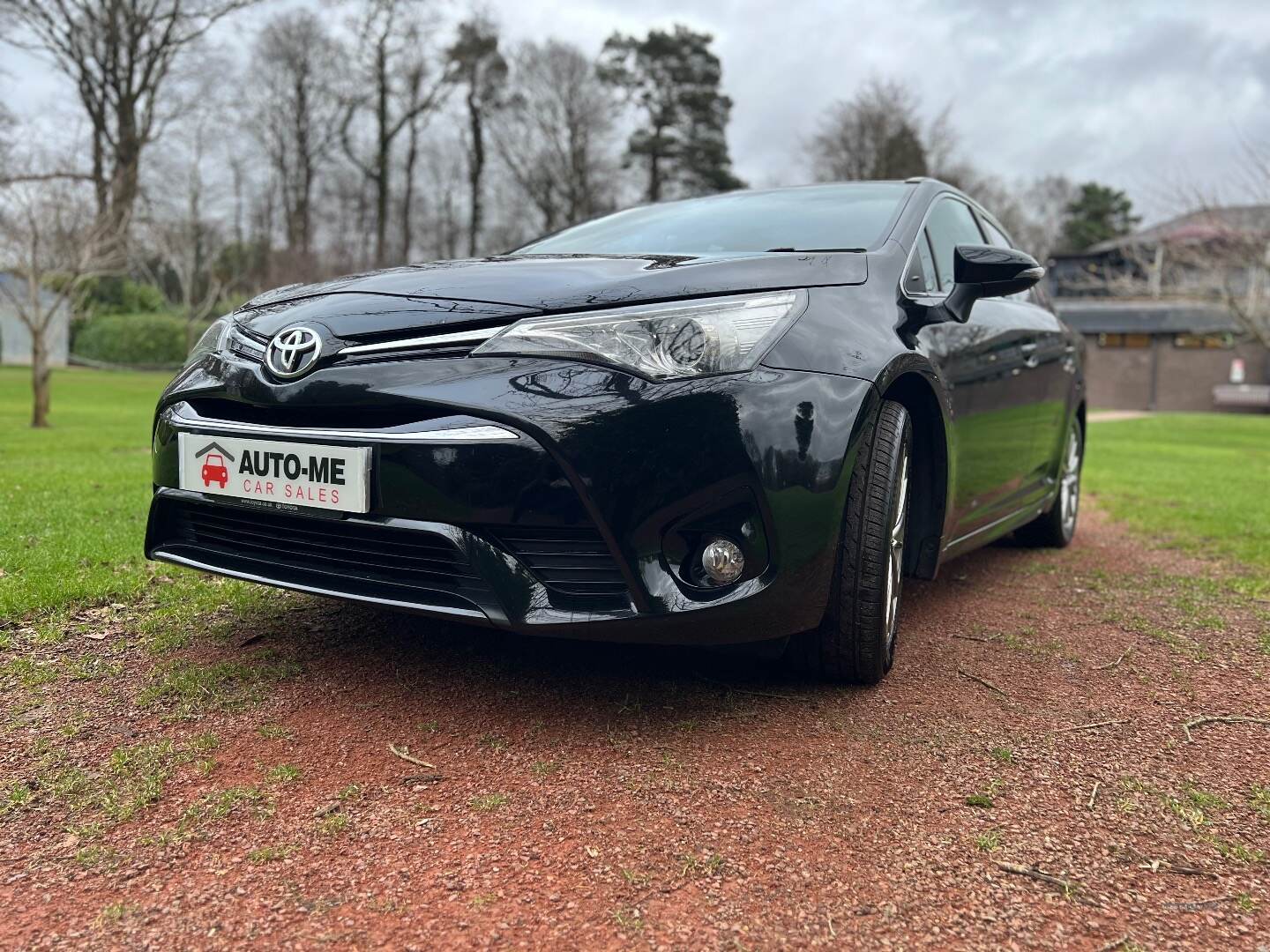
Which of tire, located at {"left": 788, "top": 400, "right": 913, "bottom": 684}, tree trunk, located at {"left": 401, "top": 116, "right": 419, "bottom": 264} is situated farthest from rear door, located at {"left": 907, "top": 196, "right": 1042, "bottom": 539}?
tree trunk, located at {"left": 401, "top": 116, "right": 419, "bottom": 264}

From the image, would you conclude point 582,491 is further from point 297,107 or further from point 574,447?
point 297,107

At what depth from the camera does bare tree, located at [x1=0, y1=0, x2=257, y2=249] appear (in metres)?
25.3

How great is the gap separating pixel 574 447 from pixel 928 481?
132cm

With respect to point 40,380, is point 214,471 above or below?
below

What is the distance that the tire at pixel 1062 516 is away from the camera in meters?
4.82

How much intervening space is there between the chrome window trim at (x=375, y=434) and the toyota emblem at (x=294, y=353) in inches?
4.9

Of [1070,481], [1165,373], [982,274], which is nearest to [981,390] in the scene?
[982,274]

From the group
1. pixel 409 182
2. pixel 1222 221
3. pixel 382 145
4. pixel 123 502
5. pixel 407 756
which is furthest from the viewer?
pixel 409 182

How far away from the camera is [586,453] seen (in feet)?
6.55

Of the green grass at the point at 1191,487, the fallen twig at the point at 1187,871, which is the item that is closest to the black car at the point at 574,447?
the fallen twig at the point at 1187,871

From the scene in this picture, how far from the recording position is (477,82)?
31.8 metres

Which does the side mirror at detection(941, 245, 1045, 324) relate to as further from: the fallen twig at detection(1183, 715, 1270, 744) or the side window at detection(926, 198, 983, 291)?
the fallen twig at detection(1183, 715, 1270, 744)

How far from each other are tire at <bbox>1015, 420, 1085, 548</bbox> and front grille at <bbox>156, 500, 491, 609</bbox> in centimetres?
349

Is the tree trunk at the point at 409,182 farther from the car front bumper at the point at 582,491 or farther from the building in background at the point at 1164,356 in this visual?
the car front bumper at the point at 582,491
